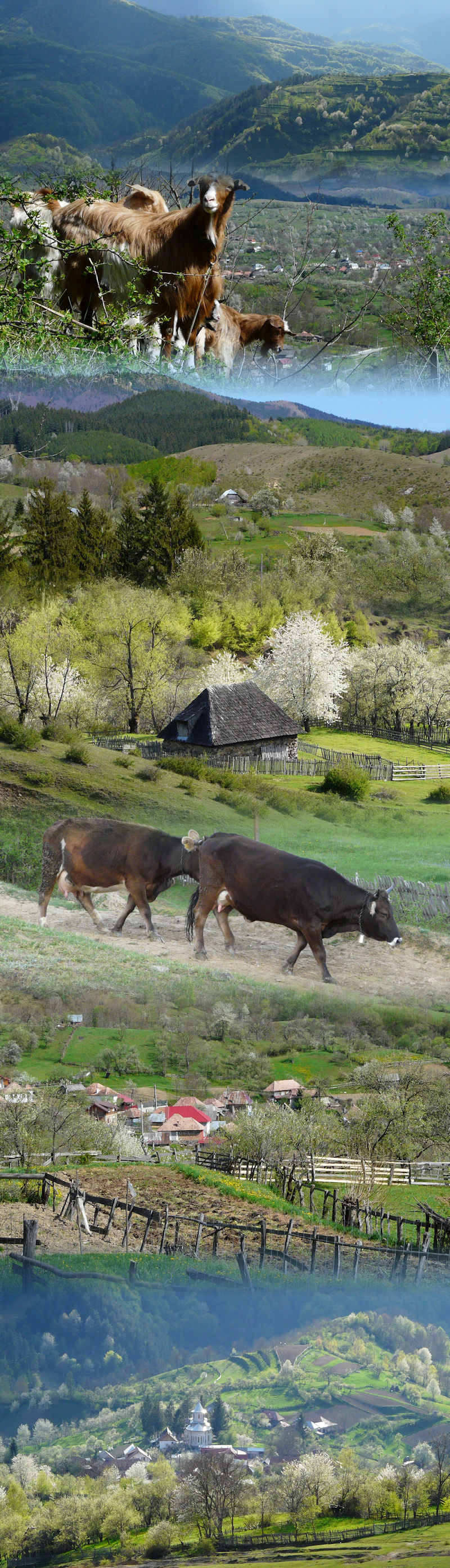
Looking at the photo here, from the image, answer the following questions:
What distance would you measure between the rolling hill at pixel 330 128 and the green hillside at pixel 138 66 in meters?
0.54

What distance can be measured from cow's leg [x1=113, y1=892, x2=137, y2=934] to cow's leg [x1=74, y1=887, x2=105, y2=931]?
135 mm

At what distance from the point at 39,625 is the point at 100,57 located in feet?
15.7

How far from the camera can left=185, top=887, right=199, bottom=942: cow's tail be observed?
9.16 m

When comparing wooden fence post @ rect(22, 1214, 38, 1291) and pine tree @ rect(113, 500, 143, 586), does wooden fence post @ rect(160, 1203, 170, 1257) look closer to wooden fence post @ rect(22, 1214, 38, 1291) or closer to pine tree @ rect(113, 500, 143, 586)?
wooden fence post @ rect(22, 1214, 38, 1291)

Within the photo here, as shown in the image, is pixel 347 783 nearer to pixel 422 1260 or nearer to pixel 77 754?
pixel 77 754

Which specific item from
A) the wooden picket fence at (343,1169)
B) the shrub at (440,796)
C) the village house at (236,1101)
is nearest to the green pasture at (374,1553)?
the village house at (236,1101)

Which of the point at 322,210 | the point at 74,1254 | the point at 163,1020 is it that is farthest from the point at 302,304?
the point at 74,1254

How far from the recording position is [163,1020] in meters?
9.35

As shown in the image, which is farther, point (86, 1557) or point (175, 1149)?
point (175, 1149)

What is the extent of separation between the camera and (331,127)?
7.50 m

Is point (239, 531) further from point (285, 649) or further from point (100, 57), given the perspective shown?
point (100, 57)

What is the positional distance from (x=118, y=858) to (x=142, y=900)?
16.6 inches

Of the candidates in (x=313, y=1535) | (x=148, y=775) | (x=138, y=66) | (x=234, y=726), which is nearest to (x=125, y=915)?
(x=148, y=775)

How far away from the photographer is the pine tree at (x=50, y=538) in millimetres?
9242
